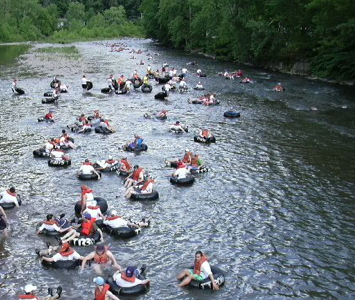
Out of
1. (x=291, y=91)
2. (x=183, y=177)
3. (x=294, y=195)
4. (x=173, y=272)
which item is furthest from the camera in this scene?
(x=291, y=91)

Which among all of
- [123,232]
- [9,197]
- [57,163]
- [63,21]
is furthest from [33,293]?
[63,21]

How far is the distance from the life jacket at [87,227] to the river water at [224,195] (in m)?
0.80

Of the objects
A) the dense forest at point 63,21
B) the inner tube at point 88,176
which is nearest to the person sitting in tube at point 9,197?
the inner tube at point 88,176

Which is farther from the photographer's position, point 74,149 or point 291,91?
point 291,91

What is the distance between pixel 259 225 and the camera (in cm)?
2147

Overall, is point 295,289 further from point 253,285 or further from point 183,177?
point 183,177

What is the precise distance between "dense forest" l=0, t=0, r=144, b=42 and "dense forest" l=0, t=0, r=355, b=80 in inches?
18.7

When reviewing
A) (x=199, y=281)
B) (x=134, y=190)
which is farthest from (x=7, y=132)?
(x=199, y=281)

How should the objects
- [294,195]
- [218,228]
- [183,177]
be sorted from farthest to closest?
1. [183,177]
2. [294,195]
3. [218,228]

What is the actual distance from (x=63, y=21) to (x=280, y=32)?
133724 millimetres

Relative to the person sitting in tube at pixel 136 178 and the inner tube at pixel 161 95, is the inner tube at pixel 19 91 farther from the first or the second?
the person sitting in tube at pixel 136 178

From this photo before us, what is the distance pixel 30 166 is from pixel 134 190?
8012mm

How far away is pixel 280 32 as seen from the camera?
221 ft

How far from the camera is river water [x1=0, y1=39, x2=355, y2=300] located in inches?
688
